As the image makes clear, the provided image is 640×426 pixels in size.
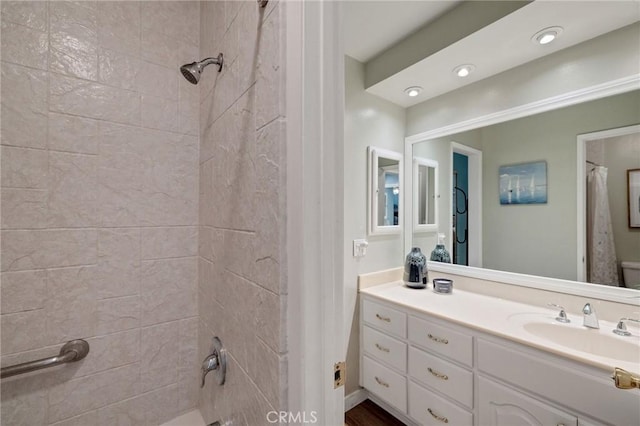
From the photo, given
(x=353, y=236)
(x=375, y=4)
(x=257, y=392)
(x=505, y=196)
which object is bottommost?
(x=257, y=392)

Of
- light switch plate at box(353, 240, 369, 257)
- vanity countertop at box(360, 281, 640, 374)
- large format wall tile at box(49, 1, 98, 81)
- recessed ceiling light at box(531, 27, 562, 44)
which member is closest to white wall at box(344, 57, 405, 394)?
light switch plate at box(353, 240, 369, 257)

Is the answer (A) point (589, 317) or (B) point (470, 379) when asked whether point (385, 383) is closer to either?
(B) point (470, 379)

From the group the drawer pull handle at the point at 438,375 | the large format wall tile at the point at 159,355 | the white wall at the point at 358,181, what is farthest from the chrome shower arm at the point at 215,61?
the drawer pull handle at the point at 438,375

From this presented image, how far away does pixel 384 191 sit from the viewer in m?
2.03

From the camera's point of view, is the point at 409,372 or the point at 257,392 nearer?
the point at 257,392

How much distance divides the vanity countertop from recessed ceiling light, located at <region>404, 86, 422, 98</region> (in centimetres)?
151

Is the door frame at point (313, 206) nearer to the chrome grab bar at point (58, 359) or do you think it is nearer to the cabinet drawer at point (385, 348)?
the chrome grab bar at point (58, 359)

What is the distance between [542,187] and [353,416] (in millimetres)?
1933

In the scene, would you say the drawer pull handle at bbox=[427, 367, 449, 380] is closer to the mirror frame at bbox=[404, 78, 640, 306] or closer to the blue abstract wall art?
the mirror frame at bbox=[404, 78, 640, 306]

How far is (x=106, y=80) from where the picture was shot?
1025 mm

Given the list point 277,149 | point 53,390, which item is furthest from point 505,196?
point 53,390

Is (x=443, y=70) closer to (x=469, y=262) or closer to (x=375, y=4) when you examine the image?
(x=375, y=4)

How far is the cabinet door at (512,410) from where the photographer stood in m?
0.99

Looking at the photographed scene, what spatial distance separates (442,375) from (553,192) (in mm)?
1240
